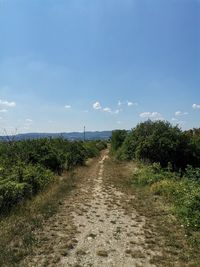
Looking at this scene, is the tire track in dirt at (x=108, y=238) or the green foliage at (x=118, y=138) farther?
the green foliage at (x=118, y=138)

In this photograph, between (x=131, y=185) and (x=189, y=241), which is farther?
(x=131, y=185)

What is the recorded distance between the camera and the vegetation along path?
313 inches

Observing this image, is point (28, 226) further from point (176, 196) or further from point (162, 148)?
point (162, 148)

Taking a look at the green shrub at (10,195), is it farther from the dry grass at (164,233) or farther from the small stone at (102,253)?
the small stone at (102,253)

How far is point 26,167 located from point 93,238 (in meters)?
9.09

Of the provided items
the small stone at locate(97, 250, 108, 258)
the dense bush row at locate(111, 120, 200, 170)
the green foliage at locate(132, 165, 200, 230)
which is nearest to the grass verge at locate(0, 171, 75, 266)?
the small stone at locate(97, 250, 108, 258)

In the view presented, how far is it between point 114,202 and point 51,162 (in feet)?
31.3

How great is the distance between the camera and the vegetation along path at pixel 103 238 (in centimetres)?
795

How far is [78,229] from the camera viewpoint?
10609 millimetres

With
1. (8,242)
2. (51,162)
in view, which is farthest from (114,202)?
(51,162)

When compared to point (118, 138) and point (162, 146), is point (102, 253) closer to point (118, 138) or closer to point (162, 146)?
point (162, 146)

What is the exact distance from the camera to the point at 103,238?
9.70 metres

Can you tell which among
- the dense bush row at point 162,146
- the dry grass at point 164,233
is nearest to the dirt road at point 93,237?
the dry grass at point 164,233

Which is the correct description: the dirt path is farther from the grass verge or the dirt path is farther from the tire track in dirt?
the grass verge
